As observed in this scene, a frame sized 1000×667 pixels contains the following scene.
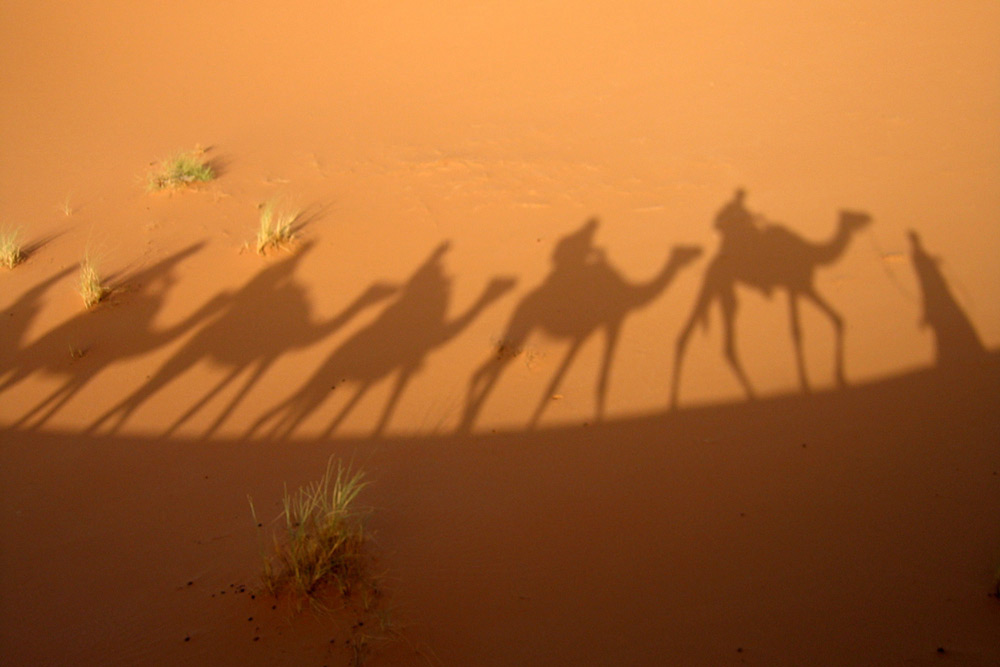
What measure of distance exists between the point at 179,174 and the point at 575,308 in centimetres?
546

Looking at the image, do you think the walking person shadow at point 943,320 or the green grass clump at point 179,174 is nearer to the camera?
the walking person shadow at point 943,320

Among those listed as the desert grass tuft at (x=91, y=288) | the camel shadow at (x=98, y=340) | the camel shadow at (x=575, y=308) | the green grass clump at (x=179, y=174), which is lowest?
the camel shadow at (x=98, y=340)

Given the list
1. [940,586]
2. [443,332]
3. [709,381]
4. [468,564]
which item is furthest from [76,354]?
[940,586]

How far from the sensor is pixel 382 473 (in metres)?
4.40

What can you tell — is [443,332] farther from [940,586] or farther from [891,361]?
[940,586]

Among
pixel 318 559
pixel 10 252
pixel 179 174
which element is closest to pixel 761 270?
pixel 318 559

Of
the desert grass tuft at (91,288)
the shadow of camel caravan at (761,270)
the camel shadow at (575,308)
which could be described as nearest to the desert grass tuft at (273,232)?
the desert grass tuft at (91,288)

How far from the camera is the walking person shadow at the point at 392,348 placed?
501 centimetres

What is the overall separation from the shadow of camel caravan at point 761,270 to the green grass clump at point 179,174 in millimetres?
6000

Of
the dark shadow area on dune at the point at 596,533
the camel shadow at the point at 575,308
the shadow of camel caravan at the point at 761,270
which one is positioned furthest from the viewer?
the shadow of camel caravan at the point at 761,270

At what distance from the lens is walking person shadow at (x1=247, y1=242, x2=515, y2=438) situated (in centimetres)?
501

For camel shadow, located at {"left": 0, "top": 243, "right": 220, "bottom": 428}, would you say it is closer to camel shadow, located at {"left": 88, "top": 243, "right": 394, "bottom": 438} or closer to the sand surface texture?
the sand surface texture

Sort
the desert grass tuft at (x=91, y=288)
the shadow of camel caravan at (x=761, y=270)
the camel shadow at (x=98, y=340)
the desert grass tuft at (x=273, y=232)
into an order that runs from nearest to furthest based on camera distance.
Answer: the shadow of camel caravan at (x=761, y=270), the camel shadow at (x=98, y=340), the desert grass tuft at (x=91, y=288), the desert grass tuft at (x=273, y=232)

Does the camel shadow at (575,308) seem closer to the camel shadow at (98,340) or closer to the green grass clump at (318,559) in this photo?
the green grass clump at (318,559)
